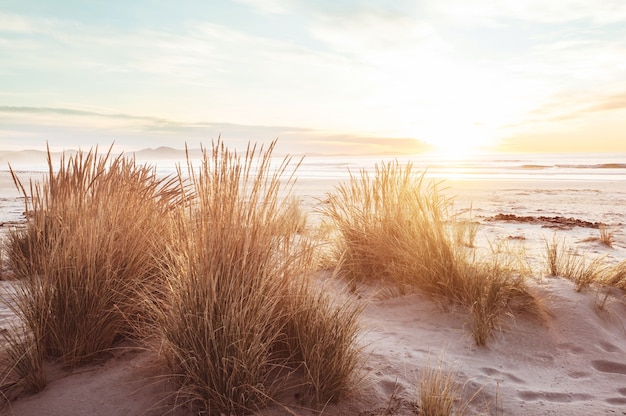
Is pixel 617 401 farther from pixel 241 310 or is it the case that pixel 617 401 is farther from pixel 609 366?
pixel 241 310

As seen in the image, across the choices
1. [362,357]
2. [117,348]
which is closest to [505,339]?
[362,357]

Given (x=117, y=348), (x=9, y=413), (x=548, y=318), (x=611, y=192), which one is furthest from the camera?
(x=611, y=192)

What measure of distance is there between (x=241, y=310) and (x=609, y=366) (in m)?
2.76

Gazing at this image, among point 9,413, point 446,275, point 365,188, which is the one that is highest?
point 365,188

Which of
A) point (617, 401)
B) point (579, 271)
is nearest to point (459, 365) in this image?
point (617, 401)

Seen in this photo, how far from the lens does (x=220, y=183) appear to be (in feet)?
8.80

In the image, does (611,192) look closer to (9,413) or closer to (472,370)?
(472,370)

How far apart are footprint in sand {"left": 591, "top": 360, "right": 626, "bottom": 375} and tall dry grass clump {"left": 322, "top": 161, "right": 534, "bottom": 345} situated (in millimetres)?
696

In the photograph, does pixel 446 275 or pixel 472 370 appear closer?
pixel 472 370

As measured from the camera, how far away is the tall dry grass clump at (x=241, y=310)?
7.93 feet

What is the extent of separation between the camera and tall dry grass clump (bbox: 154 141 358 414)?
7.93 feet

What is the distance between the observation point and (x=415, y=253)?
4344 mm

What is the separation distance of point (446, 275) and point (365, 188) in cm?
144

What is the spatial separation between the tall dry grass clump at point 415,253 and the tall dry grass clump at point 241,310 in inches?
36.6
